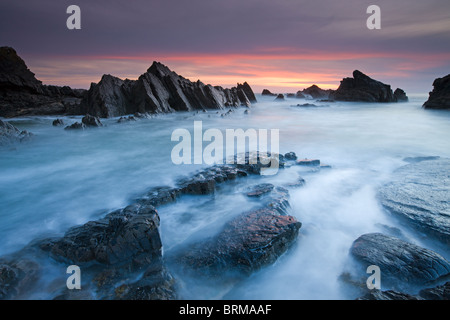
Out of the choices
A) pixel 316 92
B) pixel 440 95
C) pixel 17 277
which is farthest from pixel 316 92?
pixel 17 277

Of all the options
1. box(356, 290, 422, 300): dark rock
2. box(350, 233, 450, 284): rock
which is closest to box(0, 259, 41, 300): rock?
box(356, 290, 422, 300): dark rock

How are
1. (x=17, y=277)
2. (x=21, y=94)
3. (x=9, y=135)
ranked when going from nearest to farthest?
1. (x=17, y=277)
2. (x=9, y=135)
3. (x=21, y=94)

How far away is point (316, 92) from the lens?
6675 centimetres

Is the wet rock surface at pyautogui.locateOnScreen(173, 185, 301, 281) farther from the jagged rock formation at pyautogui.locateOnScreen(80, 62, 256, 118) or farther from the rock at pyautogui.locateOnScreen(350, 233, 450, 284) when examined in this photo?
the jagged rock formation at pyautogui.locateOnScreen(80, 62, 256, 118)

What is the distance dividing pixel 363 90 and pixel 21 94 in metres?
50.6

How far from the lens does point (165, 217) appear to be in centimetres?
414

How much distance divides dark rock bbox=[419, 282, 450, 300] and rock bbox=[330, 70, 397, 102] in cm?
4847

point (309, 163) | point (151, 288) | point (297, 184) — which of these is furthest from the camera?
point (309, 163)

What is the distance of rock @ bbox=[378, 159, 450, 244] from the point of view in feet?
11.8

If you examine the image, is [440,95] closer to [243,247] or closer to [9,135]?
[243,247]
